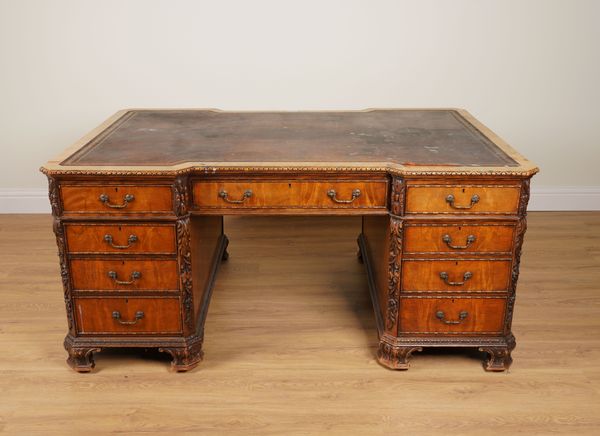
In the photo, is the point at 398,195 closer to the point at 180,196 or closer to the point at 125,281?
the point at 180,196

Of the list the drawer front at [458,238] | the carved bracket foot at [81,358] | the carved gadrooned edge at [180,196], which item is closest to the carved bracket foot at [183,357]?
the carved bracket foot at [81,358]

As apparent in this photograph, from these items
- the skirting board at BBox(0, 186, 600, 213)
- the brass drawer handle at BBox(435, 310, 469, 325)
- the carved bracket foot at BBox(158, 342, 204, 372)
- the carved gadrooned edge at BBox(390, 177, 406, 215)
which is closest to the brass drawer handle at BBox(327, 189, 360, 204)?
the carved gadrooned edge at BBox(390, 177, 406, 215)

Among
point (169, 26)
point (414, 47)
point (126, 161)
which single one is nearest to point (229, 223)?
point (169, 26)

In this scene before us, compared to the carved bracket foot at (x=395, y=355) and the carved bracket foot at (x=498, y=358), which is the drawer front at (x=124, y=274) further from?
the carved bracket foot at (x=498, y=358)

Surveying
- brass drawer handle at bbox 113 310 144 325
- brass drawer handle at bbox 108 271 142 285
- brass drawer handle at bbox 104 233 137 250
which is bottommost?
brass drawer handle at bbox 113 310 144 325

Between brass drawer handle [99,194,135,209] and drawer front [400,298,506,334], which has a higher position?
brass drawer handle [99,194,135,209]

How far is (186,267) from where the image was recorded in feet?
8.41

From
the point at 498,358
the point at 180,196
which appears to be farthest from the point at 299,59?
the point at 498,358

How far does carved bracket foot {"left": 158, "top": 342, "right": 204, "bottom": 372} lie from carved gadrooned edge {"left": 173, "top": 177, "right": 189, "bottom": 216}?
0.52 m

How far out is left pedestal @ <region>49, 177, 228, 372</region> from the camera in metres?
2.45

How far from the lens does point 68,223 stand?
249 centimetres

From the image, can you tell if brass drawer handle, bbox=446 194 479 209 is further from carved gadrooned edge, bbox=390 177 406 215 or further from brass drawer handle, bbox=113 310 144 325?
brass drawer handle, bbox=113 310 144 325

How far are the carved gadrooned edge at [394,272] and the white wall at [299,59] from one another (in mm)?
1717

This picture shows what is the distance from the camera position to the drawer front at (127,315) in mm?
2604
